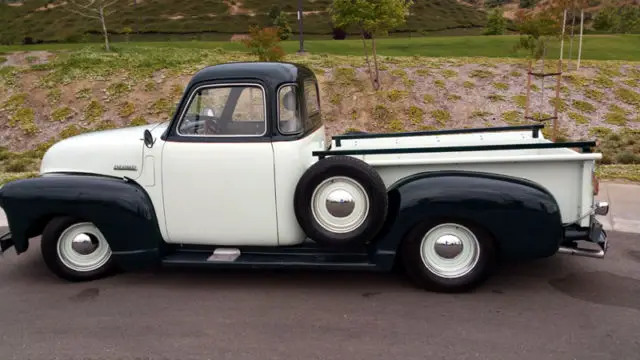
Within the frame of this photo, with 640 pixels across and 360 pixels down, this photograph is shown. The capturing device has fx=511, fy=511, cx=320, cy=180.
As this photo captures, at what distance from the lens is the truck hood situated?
4602mm

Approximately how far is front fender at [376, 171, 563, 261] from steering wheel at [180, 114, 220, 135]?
1.76m

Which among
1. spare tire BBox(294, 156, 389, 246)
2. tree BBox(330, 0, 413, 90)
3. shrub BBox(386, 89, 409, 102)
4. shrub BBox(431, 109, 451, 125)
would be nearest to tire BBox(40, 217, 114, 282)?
spare tire BBox(294, 156, 389, 246)

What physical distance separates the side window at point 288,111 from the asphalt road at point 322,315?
1.38 meters

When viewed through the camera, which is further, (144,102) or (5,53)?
(5,53)

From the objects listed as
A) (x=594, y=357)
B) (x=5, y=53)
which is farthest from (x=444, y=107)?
(x=5, y=53)

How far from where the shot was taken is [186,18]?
208 ft

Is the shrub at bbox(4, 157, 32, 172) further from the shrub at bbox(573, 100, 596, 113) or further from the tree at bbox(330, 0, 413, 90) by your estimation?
the shrub at bbox(573, 100, 596, 113)

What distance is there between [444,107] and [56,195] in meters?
12.7

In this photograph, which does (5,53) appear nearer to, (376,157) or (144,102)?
(144,102)

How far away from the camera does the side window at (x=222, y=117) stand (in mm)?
4477

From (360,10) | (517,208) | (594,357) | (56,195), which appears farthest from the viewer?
(360,10)

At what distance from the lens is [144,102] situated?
52.6ft

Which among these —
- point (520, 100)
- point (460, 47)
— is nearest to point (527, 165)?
point (520, 100)

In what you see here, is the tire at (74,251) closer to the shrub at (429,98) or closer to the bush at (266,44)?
the bush at (266,44)
